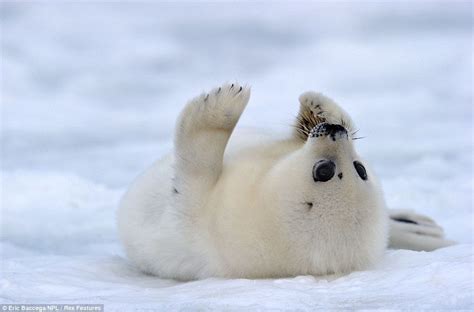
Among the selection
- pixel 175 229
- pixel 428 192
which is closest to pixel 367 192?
pixel 175 229

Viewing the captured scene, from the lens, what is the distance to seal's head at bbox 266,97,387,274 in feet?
12.3

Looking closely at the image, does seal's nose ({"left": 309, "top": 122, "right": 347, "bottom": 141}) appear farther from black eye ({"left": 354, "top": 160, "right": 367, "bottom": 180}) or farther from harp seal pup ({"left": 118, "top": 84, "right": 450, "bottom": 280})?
black eye ({"left": 354, "top": 160, "right": 367, "bottom": 180})

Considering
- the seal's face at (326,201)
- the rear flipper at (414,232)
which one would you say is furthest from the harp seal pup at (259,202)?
the rear flipper at (414,232)

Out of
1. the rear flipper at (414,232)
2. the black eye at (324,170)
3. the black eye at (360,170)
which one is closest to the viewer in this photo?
the black eye at (324,170)

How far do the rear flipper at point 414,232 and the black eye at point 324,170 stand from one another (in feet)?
5.89

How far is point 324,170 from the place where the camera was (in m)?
3.70

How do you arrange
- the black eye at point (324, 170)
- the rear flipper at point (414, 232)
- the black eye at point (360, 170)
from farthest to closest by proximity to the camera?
the rear flipper at point (414, 232) < the black eye at point (360, 170) < the black eye at point (324, 170)

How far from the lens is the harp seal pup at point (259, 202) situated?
377cm

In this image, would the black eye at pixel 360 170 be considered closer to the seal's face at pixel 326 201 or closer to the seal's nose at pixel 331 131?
the seal's face at pixel 326 201

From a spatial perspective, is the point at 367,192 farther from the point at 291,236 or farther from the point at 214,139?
the point at 214,139

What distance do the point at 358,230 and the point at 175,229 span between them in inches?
40.6

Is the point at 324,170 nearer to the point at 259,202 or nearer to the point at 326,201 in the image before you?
the point at 326,201

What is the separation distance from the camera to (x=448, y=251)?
15.0ft

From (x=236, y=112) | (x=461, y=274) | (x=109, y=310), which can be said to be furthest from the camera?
(x=236, y=112)
